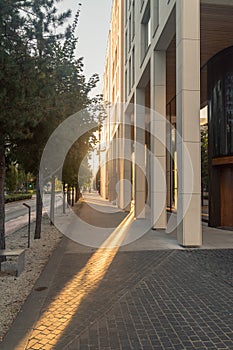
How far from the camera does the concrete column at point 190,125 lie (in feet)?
32.4

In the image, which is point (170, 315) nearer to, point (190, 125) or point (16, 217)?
point (190, 125)

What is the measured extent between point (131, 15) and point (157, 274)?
63.8 feet

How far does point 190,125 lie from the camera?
32.6 feet

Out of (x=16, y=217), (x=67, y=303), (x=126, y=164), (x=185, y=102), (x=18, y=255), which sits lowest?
(x=16, y=217)

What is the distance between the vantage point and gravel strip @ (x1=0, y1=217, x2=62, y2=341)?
486 cm

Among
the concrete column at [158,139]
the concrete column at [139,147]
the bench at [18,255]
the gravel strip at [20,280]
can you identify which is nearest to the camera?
the gravel strip at [20,280]

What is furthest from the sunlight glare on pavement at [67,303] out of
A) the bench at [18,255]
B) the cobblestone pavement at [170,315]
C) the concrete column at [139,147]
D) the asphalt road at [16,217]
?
the concrete column at [139,147]

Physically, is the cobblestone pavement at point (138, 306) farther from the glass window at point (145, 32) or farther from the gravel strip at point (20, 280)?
A: the glass window at point (145, 32)

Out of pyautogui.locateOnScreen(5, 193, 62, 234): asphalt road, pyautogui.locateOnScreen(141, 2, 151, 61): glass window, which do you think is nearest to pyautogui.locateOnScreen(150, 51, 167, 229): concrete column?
pyautogui.locateOnScreen(141, 2, 151, 61): glass window

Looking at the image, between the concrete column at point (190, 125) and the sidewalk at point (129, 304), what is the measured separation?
1.14 m

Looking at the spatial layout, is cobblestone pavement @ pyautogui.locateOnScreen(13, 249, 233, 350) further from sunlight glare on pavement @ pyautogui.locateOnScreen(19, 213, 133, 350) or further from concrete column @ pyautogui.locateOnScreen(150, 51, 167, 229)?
concrete column @ pyautogui.locateOnScreen(150, 51, 167, 229)

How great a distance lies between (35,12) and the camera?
552cm

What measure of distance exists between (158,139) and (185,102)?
4.13 m

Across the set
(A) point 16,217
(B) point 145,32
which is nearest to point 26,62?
(B) point 145,32
